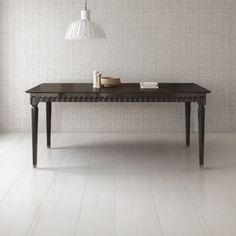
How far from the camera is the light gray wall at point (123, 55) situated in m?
6.38

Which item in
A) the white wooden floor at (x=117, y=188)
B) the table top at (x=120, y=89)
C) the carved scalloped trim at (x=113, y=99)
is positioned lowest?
the white wooden floor at (x=117, y=188)

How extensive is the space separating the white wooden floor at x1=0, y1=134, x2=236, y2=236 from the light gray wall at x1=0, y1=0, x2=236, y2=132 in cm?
42

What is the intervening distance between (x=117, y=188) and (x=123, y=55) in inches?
106

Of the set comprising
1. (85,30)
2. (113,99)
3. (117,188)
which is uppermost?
(85,30)

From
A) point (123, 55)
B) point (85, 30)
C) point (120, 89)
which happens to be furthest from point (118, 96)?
point (123, 55)

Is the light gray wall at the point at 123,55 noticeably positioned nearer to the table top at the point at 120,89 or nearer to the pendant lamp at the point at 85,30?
the table top at the point at 120,89

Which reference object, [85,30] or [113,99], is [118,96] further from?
[85,30]

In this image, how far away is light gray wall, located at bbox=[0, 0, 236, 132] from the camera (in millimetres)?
6379

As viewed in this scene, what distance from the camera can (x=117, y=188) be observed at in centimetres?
413

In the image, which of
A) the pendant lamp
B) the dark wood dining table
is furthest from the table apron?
the pendant lamp

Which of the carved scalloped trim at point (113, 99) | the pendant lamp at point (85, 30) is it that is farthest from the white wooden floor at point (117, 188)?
the pendant lamp at point (85, 30)

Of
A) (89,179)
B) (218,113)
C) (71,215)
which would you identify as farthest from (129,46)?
(71,215)

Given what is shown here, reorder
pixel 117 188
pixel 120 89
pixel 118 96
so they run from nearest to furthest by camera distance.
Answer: pixel 117 188
pixel 118 96
pixel 120 89

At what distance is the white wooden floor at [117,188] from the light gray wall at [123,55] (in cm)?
42
